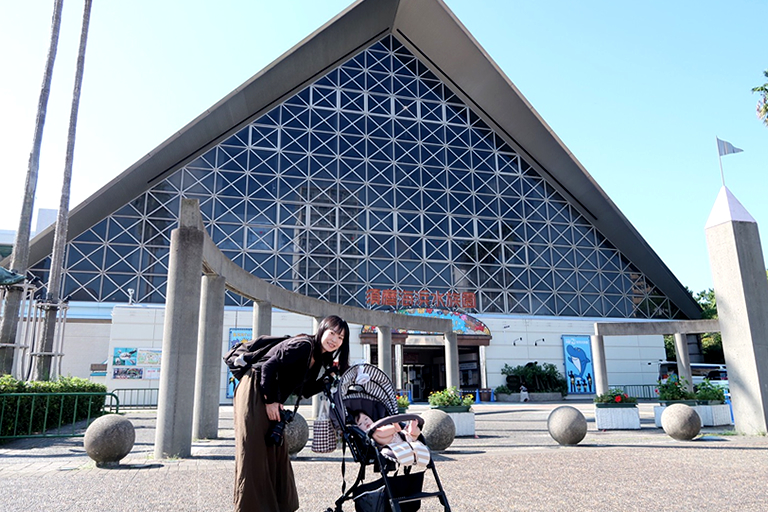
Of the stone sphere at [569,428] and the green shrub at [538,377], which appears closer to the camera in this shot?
the stone sphere at [569,428]

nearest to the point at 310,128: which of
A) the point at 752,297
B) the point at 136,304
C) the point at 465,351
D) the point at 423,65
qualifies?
the point at 423,65

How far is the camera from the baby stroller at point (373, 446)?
10.7ft

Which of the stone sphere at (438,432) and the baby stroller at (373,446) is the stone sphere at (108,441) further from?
the baby stroller at (373,446)

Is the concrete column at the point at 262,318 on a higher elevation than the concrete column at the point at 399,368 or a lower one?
higher

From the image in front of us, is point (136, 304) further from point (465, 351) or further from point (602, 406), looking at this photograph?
point (602, 406)

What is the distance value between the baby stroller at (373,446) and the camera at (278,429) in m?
0.30

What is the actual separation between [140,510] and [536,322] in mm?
29181

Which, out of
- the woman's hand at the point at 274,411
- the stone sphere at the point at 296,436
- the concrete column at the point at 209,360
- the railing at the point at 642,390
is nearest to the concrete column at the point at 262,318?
the concrete column at the point at 209,360

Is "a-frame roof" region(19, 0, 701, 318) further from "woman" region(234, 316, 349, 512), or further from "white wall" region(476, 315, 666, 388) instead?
"woman" region(234, 316, 349, 512)

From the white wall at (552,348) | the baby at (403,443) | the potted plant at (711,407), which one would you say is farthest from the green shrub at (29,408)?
the white wall at (552,348)

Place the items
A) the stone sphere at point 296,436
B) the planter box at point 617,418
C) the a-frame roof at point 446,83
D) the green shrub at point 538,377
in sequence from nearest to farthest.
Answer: the stone sphere at point 296,436, the planter box at point 617,418, the a-frame roof at point 446,83, the green shrub at point 538,377

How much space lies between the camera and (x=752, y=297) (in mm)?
12344

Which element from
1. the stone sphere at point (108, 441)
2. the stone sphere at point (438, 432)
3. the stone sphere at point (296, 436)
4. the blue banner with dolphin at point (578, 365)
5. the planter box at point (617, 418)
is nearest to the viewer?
the stone sphere at point (108, 441)

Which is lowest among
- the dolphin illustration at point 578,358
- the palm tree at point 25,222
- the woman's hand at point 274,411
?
the woman's hand at point 274,411
